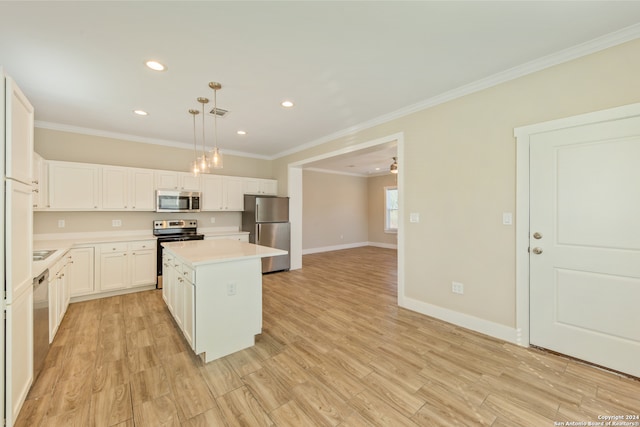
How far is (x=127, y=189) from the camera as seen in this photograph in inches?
175

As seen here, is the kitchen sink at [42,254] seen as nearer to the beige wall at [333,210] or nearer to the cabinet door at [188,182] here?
the cabinet door at [188,182]

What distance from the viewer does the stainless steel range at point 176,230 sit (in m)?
4.70

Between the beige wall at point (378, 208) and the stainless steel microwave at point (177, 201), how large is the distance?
6129 millimetres

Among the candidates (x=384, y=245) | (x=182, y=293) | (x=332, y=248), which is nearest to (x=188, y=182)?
(x=182, y=293)

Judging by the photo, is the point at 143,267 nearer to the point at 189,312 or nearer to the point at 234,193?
the point at 234,193

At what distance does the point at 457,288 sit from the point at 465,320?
1.15ft

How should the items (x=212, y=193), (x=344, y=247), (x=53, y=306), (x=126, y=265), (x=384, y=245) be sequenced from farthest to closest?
(x=384, y=245)
(x=344, y=247)
(x=212, y=193)
(x=126, y=265)
(x=53, y=306)

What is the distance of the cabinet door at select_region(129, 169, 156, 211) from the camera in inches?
177

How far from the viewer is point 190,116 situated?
3760mm

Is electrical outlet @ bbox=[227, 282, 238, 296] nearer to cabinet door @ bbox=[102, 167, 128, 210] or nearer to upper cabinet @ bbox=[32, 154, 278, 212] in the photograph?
upper cabinet @ bbox=[32, 154, 278, 212]

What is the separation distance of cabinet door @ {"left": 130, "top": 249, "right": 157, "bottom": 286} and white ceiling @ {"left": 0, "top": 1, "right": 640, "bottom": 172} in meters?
2.18

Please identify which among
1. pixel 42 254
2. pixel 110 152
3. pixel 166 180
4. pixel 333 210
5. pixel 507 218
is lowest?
pixel 42 254

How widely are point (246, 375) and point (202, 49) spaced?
9.00 ft

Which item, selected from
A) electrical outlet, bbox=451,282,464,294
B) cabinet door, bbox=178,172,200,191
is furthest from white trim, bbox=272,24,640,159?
cabinet door, bbox=178,172,200,191
